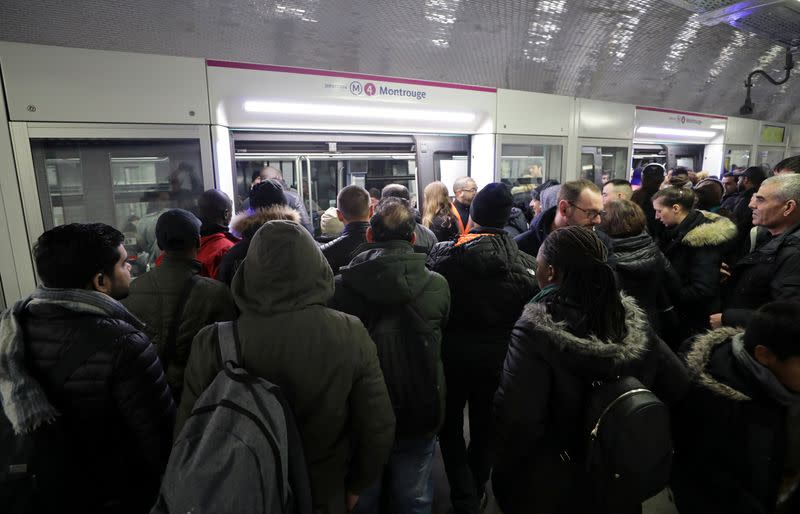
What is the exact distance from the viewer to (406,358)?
65.7 inches

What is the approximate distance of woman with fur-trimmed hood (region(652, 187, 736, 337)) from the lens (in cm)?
238

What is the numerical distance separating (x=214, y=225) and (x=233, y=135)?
91 cm

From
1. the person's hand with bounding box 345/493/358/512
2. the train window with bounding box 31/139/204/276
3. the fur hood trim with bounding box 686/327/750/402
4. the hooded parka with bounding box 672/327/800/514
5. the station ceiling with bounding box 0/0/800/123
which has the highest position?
the station ceiling with bounding box 0/0/800/123

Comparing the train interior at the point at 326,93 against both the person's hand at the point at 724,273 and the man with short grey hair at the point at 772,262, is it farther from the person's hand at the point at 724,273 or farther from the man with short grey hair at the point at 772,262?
the person's hand at the point at 724,273

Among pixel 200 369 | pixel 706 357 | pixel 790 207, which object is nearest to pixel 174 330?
pixel 200 369

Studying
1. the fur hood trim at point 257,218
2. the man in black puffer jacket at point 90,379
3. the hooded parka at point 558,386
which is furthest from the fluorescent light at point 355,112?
the hooded parka at point 558,386

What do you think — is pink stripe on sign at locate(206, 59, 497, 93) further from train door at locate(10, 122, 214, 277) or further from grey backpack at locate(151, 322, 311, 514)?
grey backpack at locate(151, 322, 311, 514)

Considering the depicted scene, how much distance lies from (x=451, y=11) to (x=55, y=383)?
11.2 feet

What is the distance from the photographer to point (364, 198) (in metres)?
2.49

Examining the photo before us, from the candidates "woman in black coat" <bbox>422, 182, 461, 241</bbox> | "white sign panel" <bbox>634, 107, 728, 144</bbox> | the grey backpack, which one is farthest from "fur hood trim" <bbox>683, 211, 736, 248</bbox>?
"white sign panel" <bbox>634, 107, 728, 144</bbox>

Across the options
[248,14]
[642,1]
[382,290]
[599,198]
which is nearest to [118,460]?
[382,290]

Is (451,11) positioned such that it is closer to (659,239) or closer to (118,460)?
(659,239)

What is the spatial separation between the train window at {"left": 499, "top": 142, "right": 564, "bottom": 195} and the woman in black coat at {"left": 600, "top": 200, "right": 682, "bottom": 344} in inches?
81.4

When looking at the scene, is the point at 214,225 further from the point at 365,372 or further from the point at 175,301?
the point at 365,372
